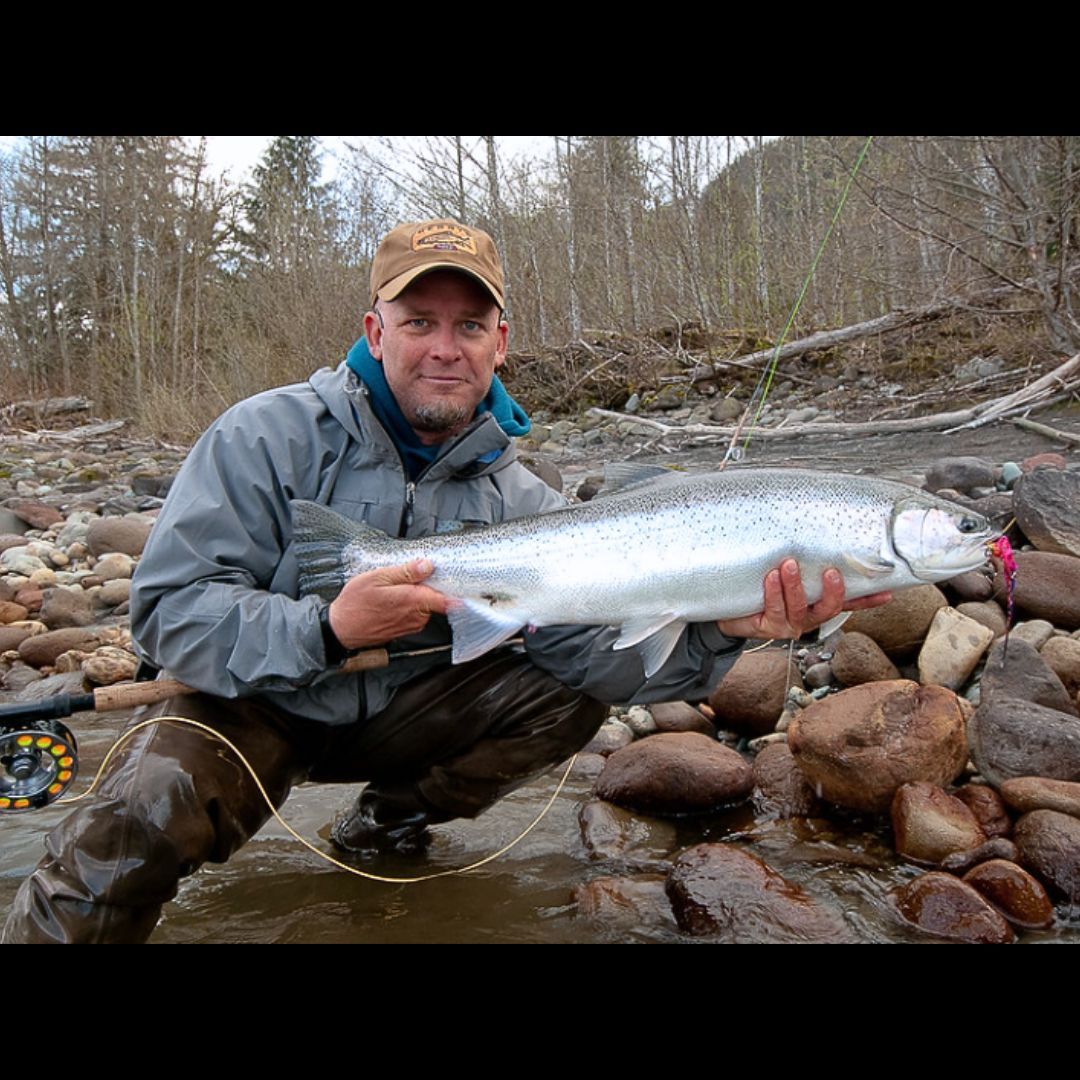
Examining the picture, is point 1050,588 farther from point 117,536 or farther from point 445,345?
point 117,536

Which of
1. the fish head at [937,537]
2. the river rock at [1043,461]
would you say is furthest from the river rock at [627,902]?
the river rock at [1043,461]

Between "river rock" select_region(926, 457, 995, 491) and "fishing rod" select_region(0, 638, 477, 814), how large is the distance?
213 inches

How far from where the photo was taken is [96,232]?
93.5 ft

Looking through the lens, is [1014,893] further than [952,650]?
No

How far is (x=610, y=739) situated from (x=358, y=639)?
7.11 feet

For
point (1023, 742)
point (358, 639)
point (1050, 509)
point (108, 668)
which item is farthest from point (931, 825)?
point (108, 668)

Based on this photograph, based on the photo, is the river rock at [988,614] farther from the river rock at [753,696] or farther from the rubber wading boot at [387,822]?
the rubber wading boot at [387,822]

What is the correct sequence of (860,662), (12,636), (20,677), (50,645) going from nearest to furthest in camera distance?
(860,662)
(20,677)
(50,645)
(12,636)

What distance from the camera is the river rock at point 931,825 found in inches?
139

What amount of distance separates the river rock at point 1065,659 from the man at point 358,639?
209 centimetres

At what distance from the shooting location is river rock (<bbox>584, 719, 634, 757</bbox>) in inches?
189

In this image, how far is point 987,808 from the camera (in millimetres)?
3693
